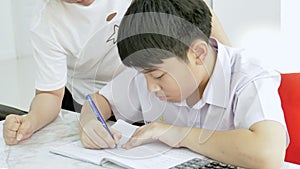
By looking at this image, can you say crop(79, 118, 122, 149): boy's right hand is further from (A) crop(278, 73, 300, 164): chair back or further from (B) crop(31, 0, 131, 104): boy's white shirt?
(A) crop(278, 73, 300, 164): chair back

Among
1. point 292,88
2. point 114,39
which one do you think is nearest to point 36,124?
point 114,39

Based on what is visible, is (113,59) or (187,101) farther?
(113,59)

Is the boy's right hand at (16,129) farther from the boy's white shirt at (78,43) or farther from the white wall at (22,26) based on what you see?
the white wall at (22,26)

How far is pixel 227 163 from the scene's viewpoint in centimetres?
103

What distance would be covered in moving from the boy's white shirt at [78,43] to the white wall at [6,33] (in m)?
2.94

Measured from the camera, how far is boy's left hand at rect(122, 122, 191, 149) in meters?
1.12

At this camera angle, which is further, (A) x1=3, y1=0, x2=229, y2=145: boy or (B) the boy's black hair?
(A) x1=3, y1=0, x2=229, y2=145: boy

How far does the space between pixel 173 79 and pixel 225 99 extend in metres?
0.14

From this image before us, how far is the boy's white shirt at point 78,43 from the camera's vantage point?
4.66 feet

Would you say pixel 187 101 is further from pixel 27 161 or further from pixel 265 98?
pixel 27 161

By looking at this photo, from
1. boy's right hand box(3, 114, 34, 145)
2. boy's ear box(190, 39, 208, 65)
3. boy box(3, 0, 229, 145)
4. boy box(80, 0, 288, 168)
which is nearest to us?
boy box(80, 0, 288, 168)

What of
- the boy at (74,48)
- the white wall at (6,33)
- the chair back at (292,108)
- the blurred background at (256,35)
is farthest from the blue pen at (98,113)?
the white wall at (6,33)

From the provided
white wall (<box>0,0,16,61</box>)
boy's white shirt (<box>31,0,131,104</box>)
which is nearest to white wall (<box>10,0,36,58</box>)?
white wall (<box>0,0,16,61</box>)

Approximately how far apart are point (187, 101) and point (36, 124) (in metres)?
0.41
